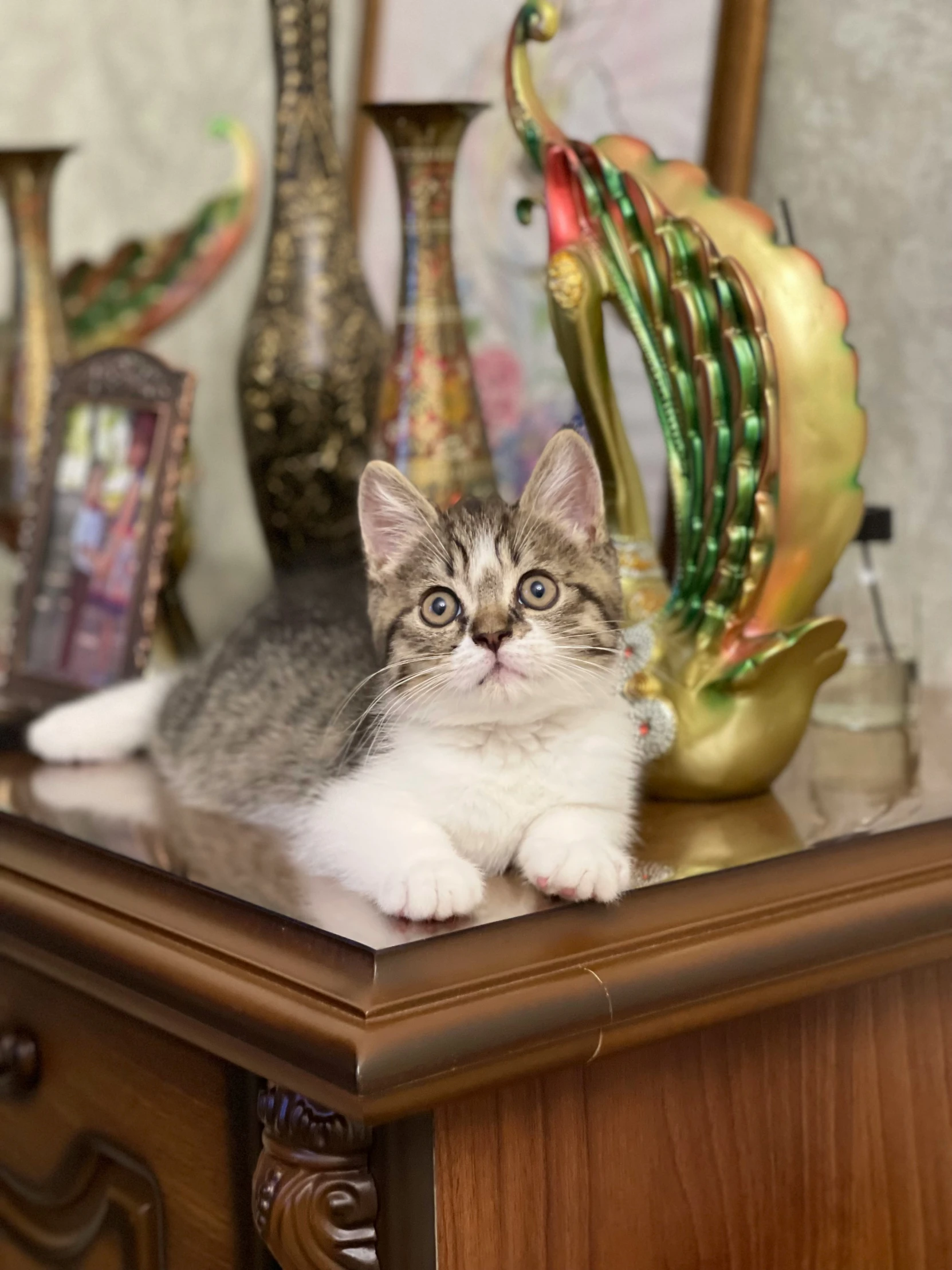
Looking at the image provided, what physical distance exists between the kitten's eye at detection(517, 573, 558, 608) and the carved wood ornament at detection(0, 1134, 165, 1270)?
381mm

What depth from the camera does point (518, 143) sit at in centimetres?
138

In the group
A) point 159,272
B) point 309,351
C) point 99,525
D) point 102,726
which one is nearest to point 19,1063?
point 102,726

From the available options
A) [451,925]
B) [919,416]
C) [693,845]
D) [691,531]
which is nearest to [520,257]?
[919,416]

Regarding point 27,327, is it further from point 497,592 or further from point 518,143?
point 497,592

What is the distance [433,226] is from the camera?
117cm

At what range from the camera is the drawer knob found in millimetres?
890

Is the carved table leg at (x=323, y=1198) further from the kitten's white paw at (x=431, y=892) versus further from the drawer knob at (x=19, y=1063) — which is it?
the drawer knob at (x=19, y=1063)

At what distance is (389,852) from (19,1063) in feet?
1.01

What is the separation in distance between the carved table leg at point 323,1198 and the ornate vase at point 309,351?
707 millimetres

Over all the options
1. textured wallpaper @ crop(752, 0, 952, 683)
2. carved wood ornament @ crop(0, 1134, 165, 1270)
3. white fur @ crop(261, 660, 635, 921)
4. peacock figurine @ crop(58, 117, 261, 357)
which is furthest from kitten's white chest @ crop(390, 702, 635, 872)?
peacock figurine @ crop(58, 117, 261, 357)

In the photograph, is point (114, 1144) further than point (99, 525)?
No

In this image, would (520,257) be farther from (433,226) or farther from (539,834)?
(539,834)

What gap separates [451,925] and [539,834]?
124 mm

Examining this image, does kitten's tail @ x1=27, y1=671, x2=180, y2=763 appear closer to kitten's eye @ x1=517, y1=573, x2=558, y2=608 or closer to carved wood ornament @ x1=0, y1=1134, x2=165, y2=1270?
carved wood ornament @ x1=0, y1=1134, x2=165, y2=1270
